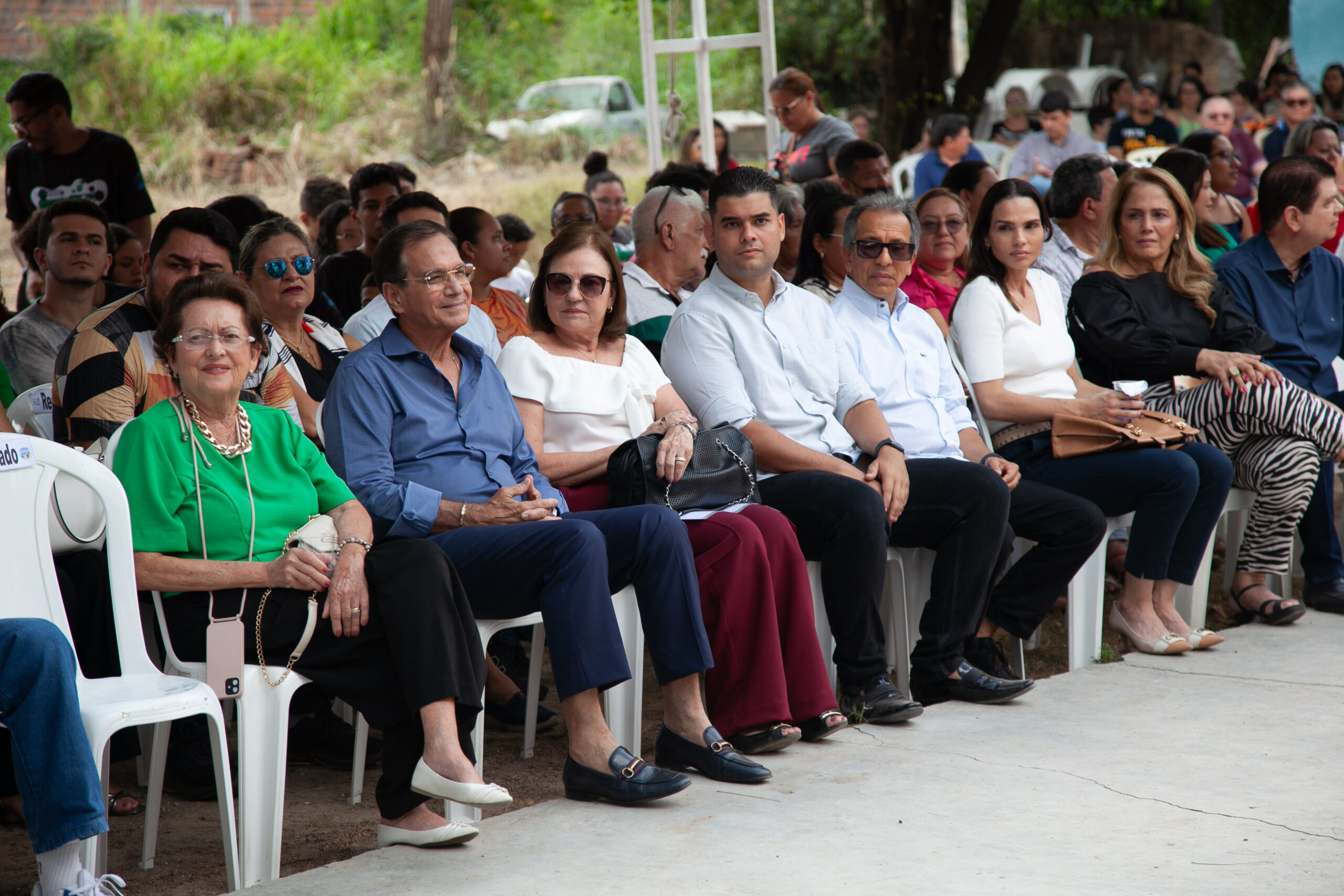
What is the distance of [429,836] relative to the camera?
2.76m

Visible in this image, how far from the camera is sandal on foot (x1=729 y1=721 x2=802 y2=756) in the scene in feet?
10.8

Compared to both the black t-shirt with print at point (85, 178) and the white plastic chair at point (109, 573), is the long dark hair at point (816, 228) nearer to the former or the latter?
the white plastic chair at point (109, 573)

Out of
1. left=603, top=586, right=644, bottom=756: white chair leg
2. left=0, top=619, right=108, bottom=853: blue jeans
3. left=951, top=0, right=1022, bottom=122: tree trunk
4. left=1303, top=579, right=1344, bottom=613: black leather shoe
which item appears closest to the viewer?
left=0, top=619, right=108, bottom=853: blue jeans

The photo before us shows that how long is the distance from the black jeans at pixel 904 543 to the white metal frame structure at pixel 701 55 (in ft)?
14.2

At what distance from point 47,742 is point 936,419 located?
2736 mm

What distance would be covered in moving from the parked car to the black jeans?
1542cm

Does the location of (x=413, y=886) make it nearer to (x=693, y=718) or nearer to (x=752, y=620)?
(x=693, y=718)

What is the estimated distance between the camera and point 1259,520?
468cm

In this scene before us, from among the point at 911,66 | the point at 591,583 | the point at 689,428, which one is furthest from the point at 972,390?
the point at 911,66

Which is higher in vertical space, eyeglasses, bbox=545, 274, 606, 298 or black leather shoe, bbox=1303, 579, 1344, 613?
eyeglasses, bbox=545, 274, 606, 298

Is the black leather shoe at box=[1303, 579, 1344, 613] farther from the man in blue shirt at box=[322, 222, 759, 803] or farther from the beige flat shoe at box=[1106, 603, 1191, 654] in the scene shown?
the man in blue shirt at box=[322, 222, 759, 803]

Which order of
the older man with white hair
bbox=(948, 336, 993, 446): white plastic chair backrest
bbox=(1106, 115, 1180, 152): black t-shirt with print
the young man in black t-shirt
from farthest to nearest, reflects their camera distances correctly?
bbox=(1106, 115, 1180, 152): black t-shirt with print → the young man in black t-shirt → the older man with white hair → bbox=(948, 336, 993, 446): white plastic chair backrest

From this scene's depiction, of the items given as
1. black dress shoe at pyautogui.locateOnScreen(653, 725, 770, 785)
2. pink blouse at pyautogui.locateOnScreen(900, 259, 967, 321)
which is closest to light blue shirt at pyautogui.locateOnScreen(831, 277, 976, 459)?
pink blouse at pyautogui.locateOnScreen(900, 259, 967, 321)

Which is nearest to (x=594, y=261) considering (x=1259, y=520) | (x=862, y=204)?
(x=862, y=204)
